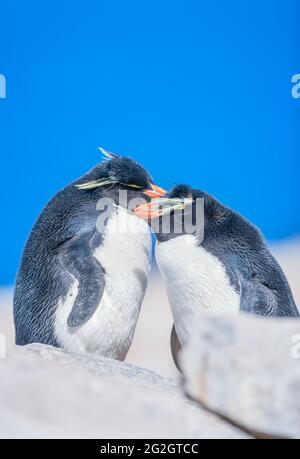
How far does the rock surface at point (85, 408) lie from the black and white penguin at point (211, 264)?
120cm

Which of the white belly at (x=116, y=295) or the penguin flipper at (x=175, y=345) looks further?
the penguin flipper at (x=175, y=345)

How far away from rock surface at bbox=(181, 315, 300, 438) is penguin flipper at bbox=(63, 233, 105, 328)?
4.43 feet

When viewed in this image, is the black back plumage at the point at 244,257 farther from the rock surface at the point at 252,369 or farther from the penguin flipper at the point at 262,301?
the rock surface at the point at 252,369

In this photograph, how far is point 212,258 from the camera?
3.28 m

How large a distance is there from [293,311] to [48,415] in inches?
70.1

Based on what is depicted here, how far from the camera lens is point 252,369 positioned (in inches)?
66.6

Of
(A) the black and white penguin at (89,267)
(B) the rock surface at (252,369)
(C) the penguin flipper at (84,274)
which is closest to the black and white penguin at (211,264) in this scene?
(A) the black and white penguin at (89,267)

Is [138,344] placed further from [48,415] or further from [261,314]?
[48,415]

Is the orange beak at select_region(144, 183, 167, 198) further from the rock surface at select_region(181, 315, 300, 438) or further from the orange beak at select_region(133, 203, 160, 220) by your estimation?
the rock surface at select_region(181, 315, 300, 438)

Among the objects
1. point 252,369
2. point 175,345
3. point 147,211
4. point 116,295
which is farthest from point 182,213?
point 252,369

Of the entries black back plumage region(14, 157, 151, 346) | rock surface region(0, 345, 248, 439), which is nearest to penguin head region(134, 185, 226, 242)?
black back plumage region(14, 157, 151, 346)

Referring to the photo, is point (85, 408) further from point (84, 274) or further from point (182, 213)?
point (182, 213)

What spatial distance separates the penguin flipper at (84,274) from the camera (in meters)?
3.09
